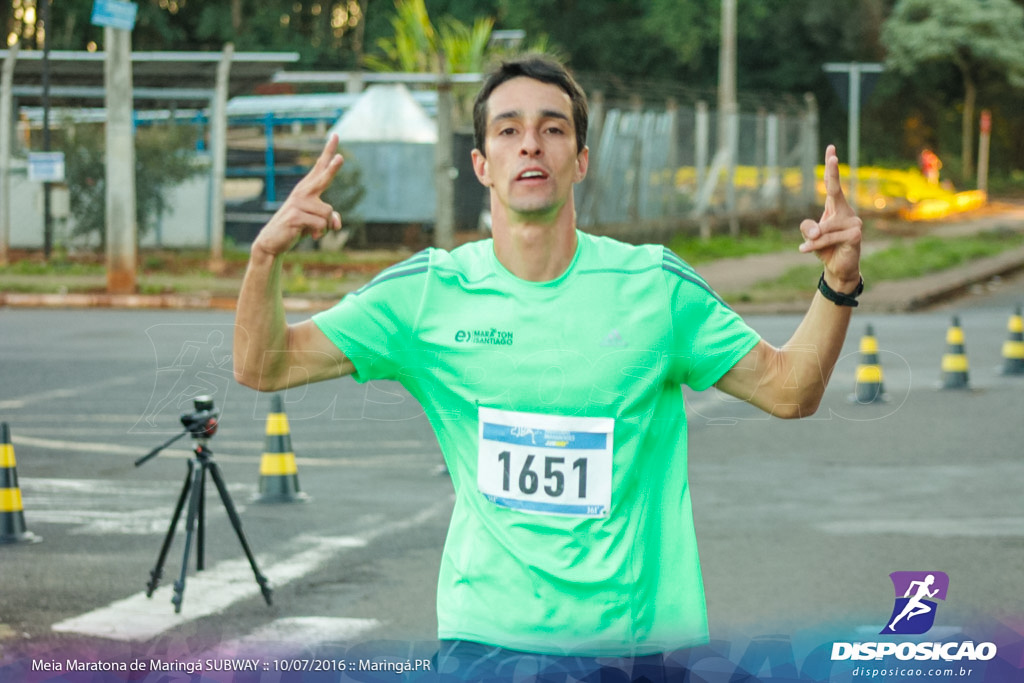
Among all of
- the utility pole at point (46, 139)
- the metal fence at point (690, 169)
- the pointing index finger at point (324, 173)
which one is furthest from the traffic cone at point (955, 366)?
the utility pole at point (46, 139)

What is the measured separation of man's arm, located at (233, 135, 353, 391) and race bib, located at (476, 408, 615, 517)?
37 cm

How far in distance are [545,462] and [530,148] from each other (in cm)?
62

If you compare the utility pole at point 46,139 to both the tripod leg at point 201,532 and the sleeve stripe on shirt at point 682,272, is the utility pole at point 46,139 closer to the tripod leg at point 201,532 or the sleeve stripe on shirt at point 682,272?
the tripod leg at point 201,532

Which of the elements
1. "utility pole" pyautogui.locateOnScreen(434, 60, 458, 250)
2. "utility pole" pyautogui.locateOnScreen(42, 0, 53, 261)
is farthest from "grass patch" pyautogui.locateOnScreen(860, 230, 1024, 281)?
"utility pole" pyautogui.locateOnScreen(42, 0, 53, 261)

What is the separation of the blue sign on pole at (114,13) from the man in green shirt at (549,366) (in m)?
17.9

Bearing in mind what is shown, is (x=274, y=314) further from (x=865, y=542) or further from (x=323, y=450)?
(x=323, y=450)

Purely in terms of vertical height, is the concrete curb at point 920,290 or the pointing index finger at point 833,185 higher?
the pointing index finger at point 833,185

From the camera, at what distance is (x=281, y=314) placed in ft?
10.2

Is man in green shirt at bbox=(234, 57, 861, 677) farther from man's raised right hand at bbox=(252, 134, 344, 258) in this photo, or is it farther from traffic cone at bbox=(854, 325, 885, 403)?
traffic cone at bbox=(854, 325, 885, 403)

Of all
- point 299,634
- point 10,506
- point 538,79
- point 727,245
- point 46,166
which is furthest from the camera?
point 727,245

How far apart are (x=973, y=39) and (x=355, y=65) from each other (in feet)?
75.5

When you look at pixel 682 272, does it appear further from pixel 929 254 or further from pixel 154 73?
pixel 929 254

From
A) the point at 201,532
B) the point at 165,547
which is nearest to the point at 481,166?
the point at 165,547

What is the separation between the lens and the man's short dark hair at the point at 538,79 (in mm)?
3234
